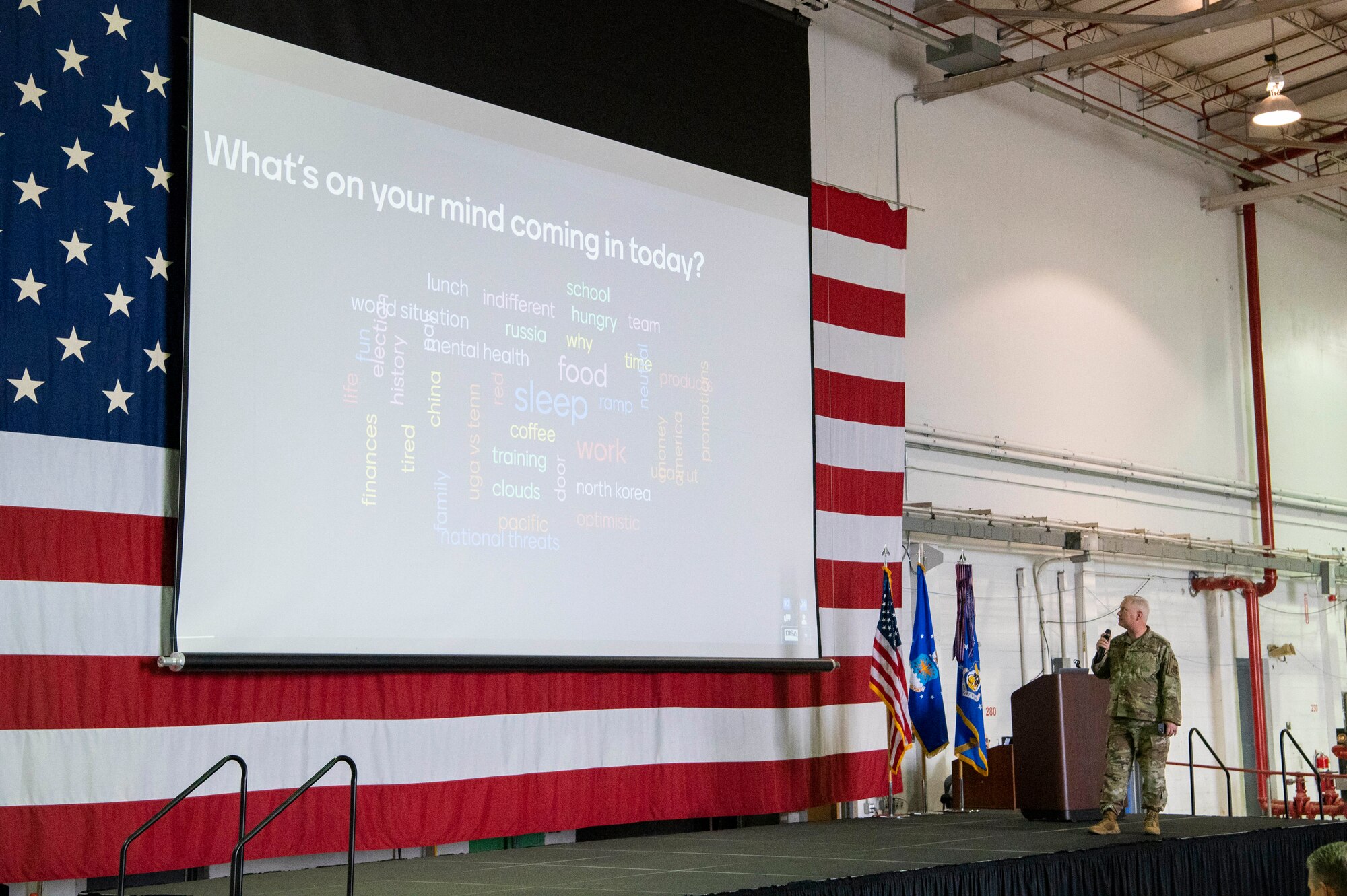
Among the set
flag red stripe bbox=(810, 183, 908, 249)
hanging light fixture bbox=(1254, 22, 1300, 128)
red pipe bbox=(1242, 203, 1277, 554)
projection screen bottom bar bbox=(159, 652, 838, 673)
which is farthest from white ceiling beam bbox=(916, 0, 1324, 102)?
projection screen bottom bar bbox=(159, 652, 838, 673)

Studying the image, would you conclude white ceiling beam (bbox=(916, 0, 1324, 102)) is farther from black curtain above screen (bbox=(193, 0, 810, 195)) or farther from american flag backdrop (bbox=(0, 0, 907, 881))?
american flag backdrop (bbox=(0, 0, 907, 881))

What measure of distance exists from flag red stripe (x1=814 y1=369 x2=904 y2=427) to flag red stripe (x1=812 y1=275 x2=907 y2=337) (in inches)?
15.0

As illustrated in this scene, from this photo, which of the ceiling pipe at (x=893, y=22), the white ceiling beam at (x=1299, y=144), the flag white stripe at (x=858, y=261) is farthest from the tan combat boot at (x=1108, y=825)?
the white ceiling beam at (x=1299, y=144)

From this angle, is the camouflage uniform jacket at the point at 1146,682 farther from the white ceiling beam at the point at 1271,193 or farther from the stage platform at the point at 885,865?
the white ceiling beam at the point at 1271,193

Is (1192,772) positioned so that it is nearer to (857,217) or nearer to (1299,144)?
(857,217)

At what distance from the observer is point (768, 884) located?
5379mm

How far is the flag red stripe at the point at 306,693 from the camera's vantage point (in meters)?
5.86

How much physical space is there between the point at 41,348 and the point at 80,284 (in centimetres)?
36

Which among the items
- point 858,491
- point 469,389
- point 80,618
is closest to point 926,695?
point 858,491

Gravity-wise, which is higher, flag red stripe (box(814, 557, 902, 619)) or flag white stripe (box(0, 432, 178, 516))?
flag white stripe (box(0, 432, 178, 516))

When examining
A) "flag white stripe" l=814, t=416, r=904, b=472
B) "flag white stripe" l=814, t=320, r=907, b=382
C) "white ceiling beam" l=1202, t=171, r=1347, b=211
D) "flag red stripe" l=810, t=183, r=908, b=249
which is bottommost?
"flag white stripe" l=814, t=416, r=904, b=472

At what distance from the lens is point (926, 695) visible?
30.3 ft

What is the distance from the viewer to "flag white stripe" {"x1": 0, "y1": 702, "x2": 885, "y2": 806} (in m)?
5.85

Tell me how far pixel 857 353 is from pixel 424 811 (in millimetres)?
4558
